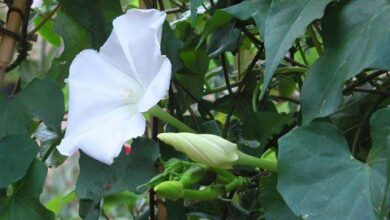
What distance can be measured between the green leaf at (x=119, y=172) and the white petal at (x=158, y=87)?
89mm

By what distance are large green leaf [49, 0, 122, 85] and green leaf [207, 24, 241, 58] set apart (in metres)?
0.11

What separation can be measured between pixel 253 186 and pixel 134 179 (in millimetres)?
149

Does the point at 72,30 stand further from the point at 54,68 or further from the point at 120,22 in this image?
the point at 120,22

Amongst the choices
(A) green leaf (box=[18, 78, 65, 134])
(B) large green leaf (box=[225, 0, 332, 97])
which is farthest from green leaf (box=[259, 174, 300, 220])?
(A) green leaf (box=[18, 78, 65, 134])

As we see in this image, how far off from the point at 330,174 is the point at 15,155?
33 cm

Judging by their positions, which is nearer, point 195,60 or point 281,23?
point 281,23

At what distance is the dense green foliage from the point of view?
0.46 m

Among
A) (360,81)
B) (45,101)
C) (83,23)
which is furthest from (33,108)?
(360,81)

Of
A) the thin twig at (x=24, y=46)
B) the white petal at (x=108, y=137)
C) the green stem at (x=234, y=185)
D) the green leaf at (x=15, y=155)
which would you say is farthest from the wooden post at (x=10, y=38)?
the green stem at (x=234, y=185)

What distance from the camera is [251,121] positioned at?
647 millimetres

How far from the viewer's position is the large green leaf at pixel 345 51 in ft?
1.47

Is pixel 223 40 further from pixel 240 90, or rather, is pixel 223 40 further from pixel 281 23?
pixel 281 23

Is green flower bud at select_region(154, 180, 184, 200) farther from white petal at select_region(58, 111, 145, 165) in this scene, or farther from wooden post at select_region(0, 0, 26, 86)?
wooden post at select_region(0, 0, 26, 86)

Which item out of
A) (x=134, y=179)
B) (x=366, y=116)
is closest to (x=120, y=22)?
(x=134, y=179)
